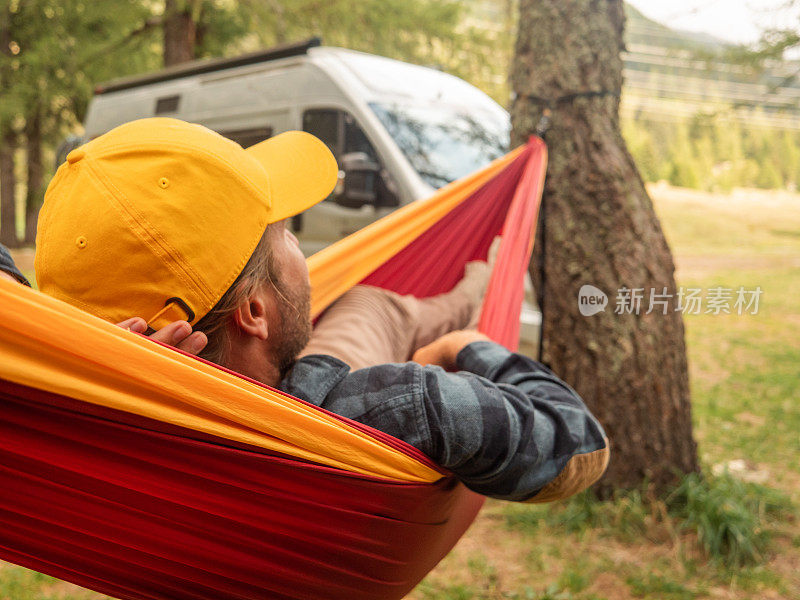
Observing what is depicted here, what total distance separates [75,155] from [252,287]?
0.97 feet

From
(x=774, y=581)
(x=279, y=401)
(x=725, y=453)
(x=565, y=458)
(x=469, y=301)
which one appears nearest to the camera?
(x=279, y=401)

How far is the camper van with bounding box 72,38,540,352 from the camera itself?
3.98m

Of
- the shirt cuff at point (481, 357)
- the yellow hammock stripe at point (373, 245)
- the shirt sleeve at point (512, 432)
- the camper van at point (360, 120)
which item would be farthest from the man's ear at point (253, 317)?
the camper van at point (360, 120)

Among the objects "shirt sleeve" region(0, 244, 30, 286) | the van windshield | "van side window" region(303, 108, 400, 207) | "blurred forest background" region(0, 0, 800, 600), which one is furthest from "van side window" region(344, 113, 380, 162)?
"shirt sleeve" region(0, 244, 30, 286)

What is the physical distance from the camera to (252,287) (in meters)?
1.02

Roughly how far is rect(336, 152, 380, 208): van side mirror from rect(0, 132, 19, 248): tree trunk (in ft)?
25.4

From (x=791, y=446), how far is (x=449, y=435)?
134 inches

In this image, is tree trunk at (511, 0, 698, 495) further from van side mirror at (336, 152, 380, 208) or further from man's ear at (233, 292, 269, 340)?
man's ear at (233, 292, 269, 340)

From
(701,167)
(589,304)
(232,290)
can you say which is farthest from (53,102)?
(701,167)

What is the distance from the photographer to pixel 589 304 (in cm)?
269

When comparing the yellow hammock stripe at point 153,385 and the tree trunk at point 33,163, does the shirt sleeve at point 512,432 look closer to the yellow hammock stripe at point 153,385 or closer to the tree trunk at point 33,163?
the yellow hammock stripe at point 153,385

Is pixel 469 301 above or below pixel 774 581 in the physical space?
above

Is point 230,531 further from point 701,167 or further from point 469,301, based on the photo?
point 701,167

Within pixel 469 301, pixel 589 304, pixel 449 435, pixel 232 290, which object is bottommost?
pixel 589 304
